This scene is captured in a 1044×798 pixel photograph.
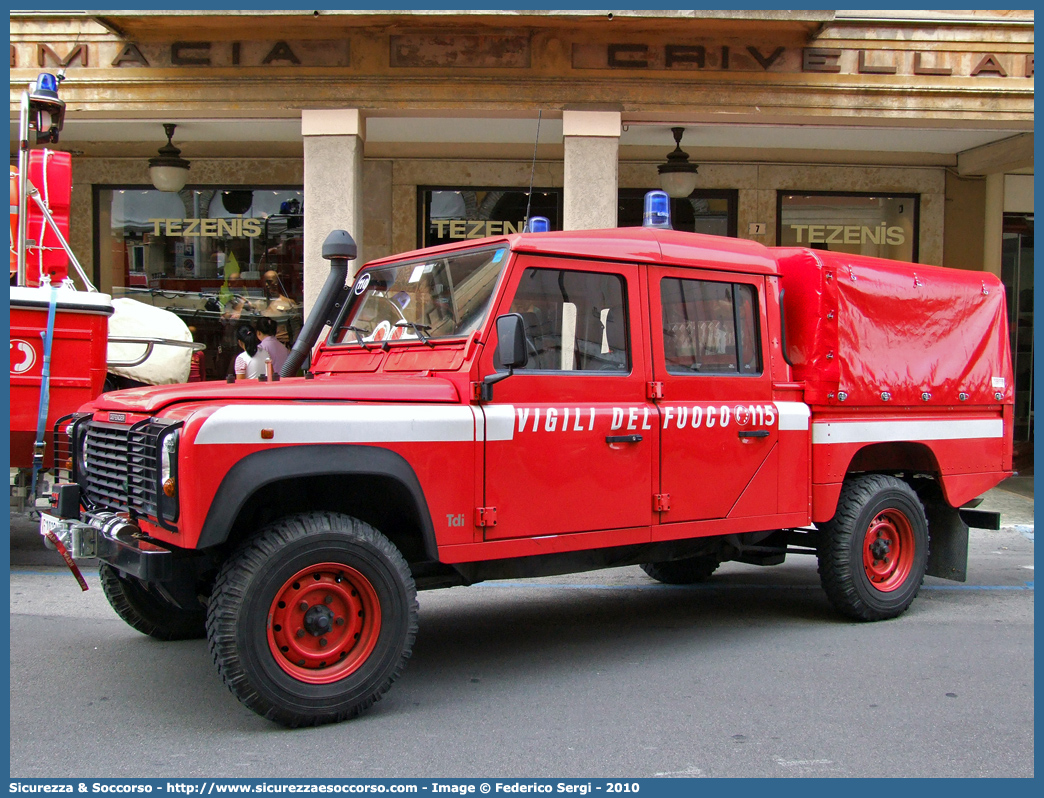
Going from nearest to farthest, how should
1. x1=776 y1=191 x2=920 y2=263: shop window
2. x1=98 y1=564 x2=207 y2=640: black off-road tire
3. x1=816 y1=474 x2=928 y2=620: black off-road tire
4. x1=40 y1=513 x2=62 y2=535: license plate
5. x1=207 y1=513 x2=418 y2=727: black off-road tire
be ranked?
x1=207 y1=513 x2=418 y2=727: black off-road tire < x1=40 y1=513 x2=62 y2=535: license plate < x1=98 y1=564 x2=207 y2=640: black off-road tire < x1=816 y1=474 x2=928 y2=620: black off-road tire < x1=776 y1=191 x2=920 y2=263: shop window

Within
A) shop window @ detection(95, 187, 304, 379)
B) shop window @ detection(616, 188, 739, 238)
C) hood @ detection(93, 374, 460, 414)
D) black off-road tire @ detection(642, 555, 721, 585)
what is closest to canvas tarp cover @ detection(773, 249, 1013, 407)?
black off-road tire @ detection(642, 555, 721, 585)

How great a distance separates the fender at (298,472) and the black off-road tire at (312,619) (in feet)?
0.69

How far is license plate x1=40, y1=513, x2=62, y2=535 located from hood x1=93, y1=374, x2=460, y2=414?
57 cm

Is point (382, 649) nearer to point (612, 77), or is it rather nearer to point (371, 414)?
point (371, 414)

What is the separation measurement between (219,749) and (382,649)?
764 millimetres

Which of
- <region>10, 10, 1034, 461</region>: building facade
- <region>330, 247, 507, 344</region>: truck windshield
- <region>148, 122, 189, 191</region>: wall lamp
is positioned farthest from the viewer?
<region>148, 122, 189, 191</region>: wall lamp

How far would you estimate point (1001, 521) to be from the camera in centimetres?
918

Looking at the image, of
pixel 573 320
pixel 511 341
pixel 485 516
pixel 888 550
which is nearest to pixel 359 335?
pixel 573 320

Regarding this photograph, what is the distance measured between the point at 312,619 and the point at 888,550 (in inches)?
151

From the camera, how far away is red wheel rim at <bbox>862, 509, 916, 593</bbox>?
19.6 feet

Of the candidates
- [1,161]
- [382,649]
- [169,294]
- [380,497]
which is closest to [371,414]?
[380,497]

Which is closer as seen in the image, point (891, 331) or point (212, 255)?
point (891, 331)

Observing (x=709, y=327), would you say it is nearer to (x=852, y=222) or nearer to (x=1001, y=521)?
(x=1001, y=521)

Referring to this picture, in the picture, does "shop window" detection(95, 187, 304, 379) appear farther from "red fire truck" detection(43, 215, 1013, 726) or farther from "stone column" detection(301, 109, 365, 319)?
"red fire truck" detection(43, 215, 1013, 726)
